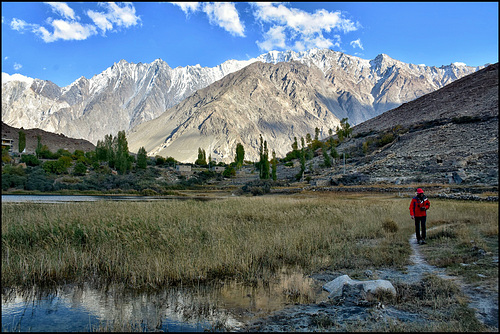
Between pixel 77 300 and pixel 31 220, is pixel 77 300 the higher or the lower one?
the lower one

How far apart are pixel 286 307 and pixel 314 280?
198cm

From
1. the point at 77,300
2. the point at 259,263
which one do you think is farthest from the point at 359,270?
the point at 77,300

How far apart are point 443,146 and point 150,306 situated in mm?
53005

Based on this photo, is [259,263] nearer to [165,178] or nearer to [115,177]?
[115,177]

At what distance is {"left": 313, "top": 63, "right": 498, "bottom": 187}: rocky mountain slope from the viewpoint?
34.6 meters

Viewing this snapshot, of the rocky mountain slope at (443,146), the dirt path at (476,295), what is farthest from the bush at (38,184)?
the dirt path at (476,295)

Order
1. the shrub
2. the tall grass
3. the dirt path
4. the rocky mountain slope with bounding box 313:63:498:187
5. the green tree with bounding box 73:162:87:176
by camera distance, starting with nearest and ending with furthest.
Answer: the dirt path → the tall grass → the shrub → the rocky mountain slope with bounding box 313:63:498:187 → the green tree with bounding box 73:162:87:176

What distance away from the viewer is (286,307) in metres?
6.51

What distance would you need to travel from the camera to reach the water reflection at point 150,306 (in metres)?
5.73

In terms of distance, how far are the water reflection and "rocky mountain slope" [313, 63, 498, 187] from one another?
10.3 meters

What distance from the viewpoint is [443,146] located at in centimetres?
4894

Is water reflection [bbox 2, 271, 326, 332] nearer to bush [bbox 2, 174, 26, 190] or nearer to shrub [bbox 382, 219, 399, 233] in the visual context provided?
shrub [bbox 382, 219, 399, 233]

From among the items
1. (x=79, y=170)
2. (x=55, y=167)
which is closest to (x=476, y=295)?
(x=79, y=170)

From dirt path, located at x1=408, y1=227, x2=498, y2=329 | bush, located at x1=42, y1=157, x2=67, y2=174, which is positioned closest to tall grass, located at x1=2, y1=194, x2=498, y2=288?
dirt path, located at x1=408, y1=227, x2=498, y2=329
